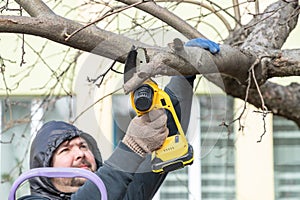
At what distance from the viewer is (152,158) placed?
3.49 metres

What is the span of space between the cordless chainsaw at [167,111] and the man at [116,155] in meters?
0.03

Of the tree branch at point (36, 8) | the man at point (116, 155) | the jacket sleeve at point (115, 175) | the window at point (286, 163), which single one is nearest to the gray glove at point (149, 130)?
the man at point (116, 155)

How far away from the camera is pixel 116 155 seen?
Answer: 3658mm

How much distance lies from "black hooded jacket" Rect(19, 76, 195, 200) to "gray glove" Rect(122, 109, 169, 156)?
82 millimetres

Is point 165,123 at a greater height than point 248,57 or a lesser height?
lesser

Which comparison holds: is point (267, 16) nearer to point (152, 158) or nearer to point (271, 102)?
point (271, 102)

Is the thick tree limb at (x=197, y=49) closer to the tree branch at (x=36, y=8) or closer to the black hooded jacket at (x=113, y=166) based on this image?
the tree branch at (x=36, y=8)

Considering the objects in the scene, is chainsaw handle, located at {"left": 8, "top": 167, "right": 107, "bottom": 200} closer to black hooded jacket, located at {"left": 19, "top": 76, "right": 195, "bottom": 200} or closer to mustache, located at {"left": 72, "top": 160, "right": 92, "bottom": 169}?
black hooded jacket, located at {"left": 19, "top": 76, "right": 195, "bottom": 200}

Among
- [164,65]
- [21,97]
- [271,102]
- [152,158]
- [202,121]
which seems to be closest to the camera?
[164,65]

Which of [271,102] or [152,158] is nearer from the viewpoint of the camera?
[152,158]

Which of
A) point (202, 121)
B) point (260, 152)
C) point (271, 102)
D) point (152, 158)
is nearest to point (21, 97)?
point (260, 152)

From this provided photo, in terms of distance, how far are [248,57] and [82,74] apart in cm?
63

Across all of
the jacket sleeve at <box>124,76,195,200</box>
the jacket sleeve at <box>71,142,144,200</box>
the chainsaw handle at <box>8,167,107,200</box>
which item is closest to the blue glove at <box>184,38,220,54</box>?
the jacket sleeve at <box>124,76,195,200</box>

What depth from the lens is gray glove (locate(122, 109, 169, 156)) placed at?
10.9 feet
